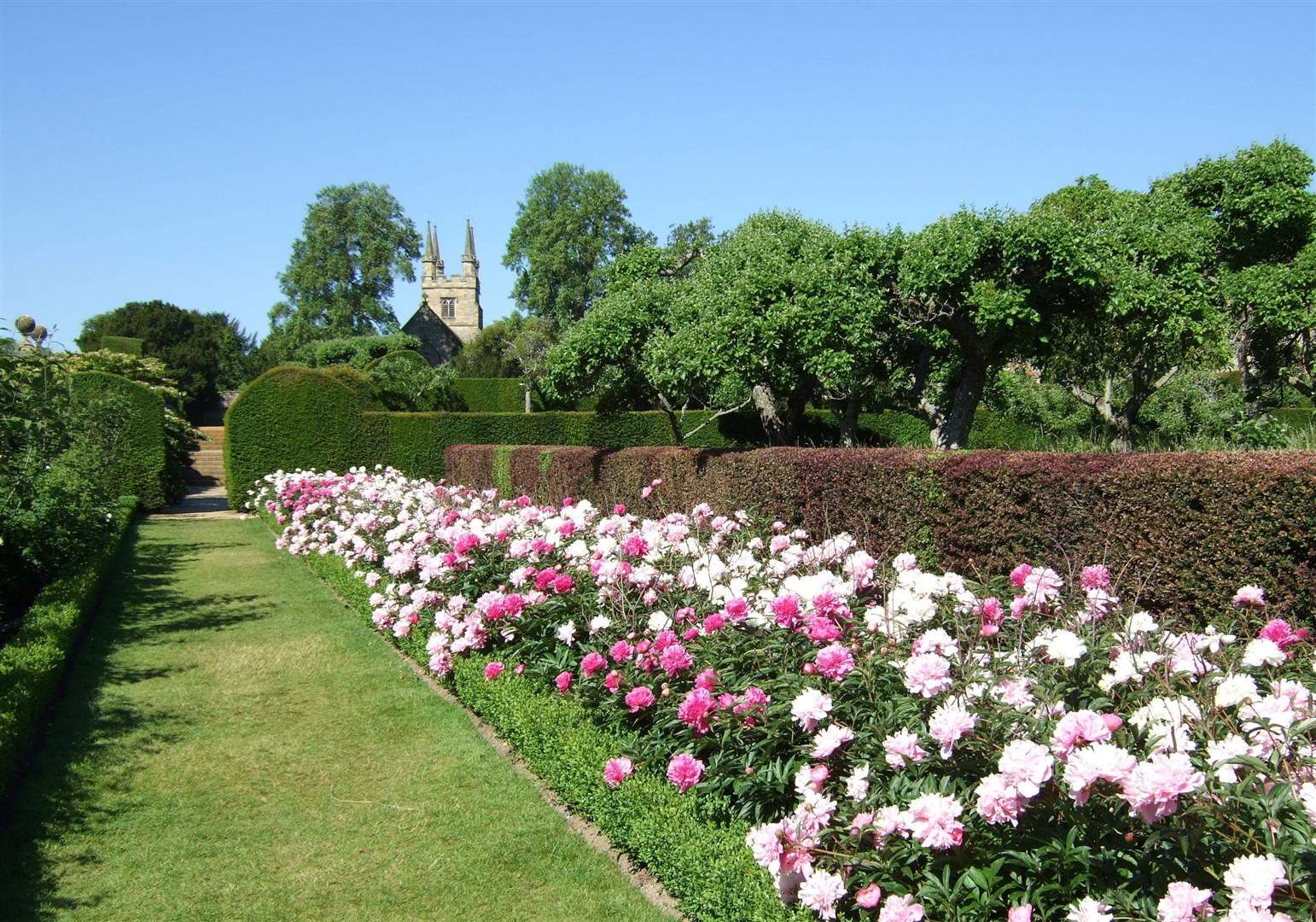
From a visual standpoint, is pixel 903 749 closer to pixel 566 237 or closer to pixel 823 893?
pixel 823 893

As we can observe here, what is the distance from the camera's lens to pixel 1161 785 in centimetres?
183

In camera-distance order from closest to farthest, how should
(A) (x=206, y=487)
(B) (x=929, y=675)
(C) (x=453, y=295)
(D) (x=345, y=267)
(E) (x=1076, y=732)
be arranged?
(E) (x=1076, y=732)
(B) (x=929, y=675)
(A) (x=206, y=487)
(D) (x=345, y=267)
(C) (x=453, y=295)

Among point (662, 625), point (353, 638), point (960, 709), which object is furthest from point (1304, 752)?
point (353, 638)

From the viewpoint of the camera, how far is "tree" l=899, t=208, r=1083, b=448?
383 inches

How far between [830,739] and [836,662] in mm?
281

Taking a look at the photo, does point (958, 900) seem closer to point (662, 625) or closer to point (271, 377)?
point (662, 625)

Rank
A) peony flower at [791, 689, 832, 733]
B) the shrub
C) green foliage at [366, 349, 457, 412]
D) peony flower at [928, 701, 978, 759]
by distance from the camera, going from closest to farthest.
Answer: peony flower at [928, 701, 978, 759], peony flower at [791, 689, 832, 733], green foliage at [366, 349, 457, 412], the shrub

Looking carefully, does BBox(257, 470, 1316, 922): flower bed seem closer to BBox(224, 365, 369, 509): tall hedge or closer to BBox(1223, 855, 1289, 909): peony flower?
BBox(1223, 855, 1289, 909): peony flower

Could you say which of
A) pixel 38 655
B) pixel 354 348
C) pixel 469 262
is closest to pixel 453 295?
pixel 469 262

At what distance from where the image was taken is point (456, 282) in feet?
223

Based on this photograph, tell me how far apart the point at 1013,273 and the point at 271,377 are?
1409 cm

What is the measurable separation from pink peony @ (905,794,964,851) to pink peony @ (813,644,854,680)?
2.02 feet

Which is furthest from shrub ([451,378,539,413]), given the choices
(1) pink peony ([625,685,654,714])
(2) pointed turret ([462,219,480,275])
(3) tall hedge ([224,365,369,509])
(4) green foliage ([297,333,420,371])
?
(2) pointed turret ([462,219,480,275])

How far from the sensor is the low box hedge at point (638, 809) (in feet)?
8.98
